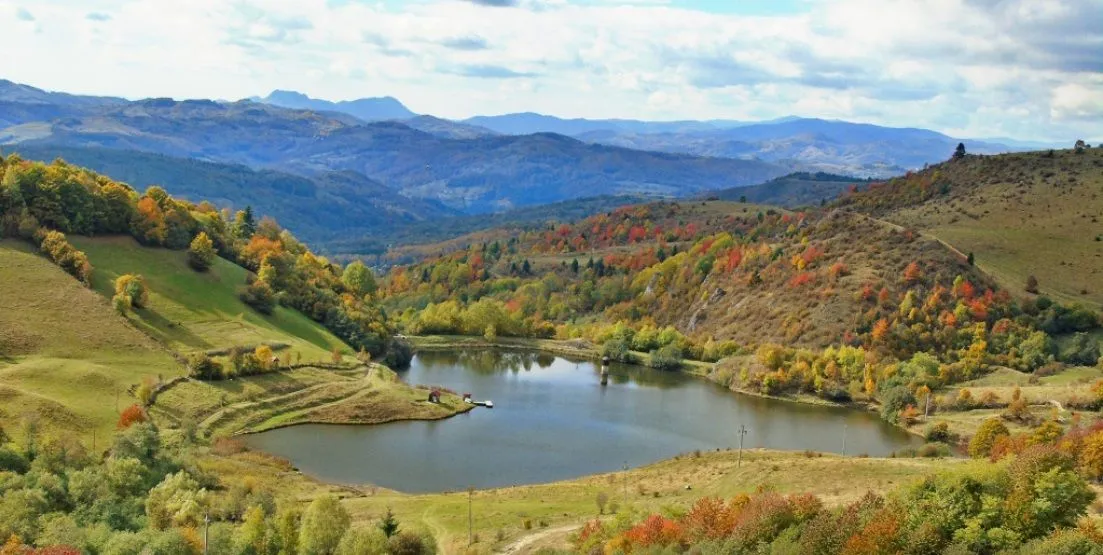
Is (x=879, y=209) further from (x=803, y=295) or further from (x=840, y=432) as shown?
(x=840, y=432)

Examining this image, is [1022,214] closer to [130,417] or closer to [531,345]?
[531,345]

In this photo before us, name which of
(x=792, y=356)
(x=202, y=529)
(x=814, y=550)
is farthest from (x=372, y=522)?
(x=792, y=356)

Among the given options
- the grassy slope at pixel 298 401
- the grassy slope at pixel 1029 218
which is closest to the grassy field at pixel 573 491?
the grassy slope at pixel 298 401

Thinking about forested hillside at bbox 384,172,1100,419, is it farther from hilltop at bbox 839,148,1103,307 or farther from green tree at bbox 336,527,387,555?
green tree at bbox 336,527,387,555

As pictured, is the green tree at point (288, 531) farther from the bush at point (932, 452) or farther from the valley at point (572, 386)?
the bush at point (932, 452)

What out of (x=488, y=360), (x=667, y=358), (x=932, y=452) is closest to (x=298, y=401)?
(x=488, y=360)
